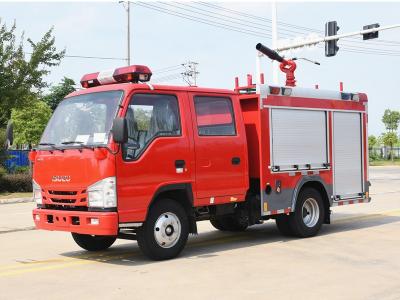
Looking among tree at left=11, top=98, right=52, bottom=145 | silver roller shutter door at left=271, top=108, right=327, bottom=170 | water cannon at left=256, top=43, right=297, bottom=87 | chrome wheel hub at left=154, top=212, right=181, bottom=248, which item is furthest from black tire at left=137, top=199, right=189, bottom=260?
tree at left=11, top=98, right=52, bottom=145

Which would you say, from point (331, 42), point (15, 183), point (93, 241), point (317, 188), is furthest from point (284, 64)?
point (15, 183)

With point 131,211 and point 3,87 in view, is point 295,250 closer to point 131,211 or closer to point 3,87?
point 131,211

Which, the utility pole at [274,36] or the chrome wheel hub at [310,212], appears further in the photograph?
the utility pole at [274,36]

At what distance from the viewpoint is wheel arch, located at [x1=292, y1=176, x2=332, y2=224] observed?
995cm

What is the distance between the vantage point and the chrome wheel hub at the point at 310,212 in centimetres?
1034

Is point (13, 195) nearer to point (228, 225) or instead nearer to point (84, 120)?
point (228, 225)

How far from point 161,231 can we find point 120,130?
5.31 feet

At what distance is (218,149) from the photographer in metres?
8.74

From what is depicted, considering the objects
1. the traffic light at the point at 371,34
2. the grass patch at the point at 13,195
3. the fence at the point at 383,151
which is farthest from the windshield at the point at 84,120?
the fence at the point at 383,151

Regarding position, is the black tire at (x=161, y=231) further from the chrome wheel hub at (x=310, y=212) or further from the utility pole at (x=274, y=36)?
the utility pole at (x=274, y=36)

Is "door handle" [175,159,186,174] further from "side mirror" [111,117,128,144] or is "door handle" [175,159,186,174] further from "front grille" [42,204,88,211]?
"front grille" [42,204,88,211]

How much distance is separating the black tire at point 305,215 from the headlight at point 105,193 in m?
3.73

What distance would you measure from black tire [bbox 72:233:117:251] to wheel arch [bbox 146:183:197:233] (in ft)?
4.41

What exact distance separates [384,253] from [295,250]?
1283 millimetres
